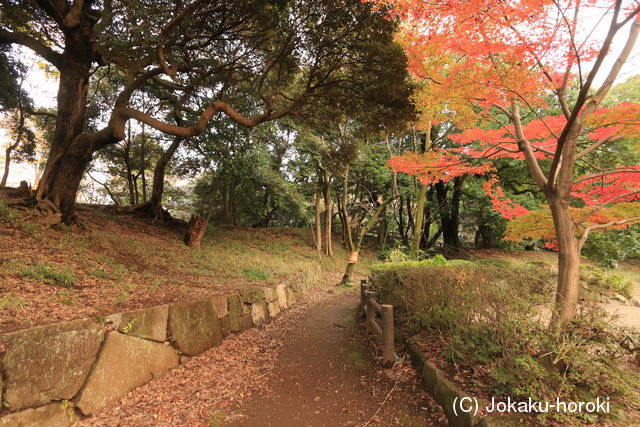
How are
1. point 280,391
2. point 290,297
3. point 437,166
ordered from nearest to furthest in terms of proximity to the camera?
point 280,391, point 437,166, point 290,297

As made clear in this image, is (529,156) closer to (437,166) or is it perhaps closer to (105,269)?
(437,166)

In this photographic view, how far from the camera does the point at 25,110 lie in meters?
11.0

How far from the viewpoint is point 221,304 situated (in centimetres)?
518

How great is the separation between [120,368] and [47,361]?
28.7 inches

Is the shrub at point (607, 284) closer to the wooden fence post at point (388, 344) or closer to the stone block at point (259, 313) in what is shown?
the wooden fence post at point (388, 344)

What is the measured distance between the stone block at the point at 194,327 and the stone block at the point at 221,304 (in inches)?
3.6

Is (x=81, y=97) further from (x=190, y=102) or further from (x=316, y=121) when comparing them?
A: (x=316, y=121)

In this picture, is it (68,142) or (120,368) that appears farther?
(68,142)

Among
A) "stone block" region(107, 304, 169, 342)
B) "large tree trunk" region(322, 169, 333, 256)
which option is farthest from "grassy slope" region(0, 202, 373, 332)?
"large tree trunk" region(322, 169, 333, 256)

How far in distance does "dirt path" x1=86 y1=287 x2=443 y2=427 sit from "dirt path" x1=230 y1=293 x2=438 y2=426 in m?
0.01

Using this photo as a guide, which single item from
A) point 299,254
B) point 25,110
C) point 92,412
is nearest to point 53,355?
point 92,412

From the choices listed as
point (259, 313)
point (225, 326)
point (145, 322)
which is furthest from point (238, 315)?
point (145, 322)

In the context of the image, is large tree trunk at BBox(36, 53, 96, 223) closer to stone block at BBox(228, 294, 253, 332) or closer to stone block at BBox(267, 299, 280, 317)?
stone block at BBox(228, 294, 253, 332)

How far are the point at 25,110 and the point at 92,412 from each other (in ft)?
45.0
